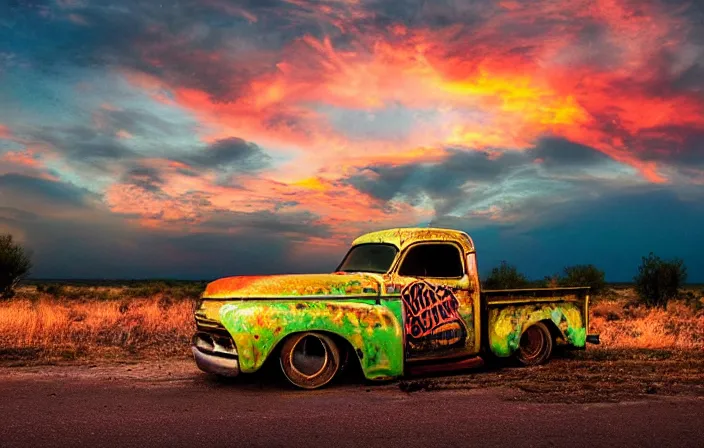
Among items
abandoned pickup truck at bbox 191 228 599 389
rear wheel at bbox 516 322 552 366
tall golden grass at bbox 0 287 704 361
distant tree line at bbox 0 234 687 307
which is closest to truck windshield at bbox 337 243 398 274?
abandoned pickup truck at bbox 191 228 599 389

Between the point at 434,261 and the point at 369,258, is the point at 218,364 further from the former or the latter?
the point at 434,261

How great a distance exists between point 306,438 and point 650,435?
10.5 feet

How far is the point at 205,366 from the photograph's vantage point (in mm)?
7641

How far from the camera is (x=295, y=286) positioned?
7547 mm

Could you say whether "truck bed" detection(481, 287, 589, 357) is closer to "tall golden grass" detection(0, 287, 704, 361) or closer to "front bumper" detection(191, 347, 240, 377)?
"tall golden grass" detection(0, 287, 704, 361)

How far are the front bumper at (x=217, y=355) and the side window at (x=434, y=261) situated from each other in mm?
2630

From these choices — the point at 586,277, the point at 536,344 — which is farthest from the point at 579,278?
the point at 536,344

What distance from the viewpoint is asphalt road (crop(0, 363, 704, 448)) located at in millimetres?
5293

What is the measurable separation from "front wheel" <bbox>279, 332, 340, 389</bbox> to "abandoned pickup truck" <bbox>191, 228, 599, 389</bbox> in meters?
0.01

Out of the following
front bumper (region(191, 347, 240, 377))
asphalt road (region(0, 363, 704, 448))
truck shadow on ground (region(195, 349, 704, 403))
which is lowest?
asphalt road (region(0, 363, 704, 448))

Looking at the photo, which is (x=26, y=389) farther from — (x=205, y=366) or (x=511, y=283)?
(x=511, y=283)

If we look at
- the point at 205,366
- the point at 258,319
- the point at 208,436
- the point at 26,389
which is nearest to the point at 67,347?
the point at 26,389

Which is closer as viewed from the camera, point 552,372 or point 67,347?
point 552,372

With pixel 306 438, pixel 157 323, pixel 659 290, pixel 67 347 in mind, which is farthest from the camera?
pixel 659 290
